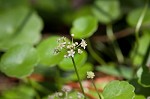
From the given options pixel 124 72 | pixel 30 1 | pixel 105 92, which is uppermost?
pixel 30 1

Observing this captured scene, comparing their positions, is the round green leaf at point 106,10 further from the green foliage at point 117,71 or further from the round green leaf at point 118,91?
the round green leaf at point 118,91

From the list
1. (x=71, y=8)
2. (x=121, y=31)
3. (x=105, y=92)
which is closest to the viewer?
(x=105, y=92)

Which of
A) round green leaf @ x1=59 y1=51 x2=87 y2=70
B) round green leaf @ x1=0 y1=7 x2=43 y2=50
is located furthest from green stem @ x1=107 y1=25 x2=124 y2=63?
round green leaf @ x1=59 y1=51 x2=87 y2=70

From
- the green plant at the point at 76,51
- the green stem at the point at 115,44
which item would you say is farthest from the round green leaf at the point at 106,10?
the green stem at the point at 115,44

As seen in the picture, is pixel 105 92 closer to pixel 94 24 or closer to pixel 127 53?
pixel 94 24

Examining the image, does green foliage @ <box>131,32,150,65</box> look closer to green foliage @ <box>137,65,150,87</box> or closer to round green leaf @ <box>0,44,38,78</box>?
green foliage @ <box>137,65,150,87</box>

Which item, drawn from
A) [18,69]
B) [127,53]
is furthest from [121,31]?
[18,69]

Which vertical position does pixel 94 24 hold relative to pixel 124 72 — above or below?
above

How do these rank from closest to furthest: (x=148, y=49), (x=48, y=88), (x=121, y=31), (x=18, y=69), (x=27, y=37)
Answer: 1. (x=18, y=69)
2. (x=148, y=49)
3. (x=48, y=88)
4. (x=27, y=37)
5. (x=121, y=31)
